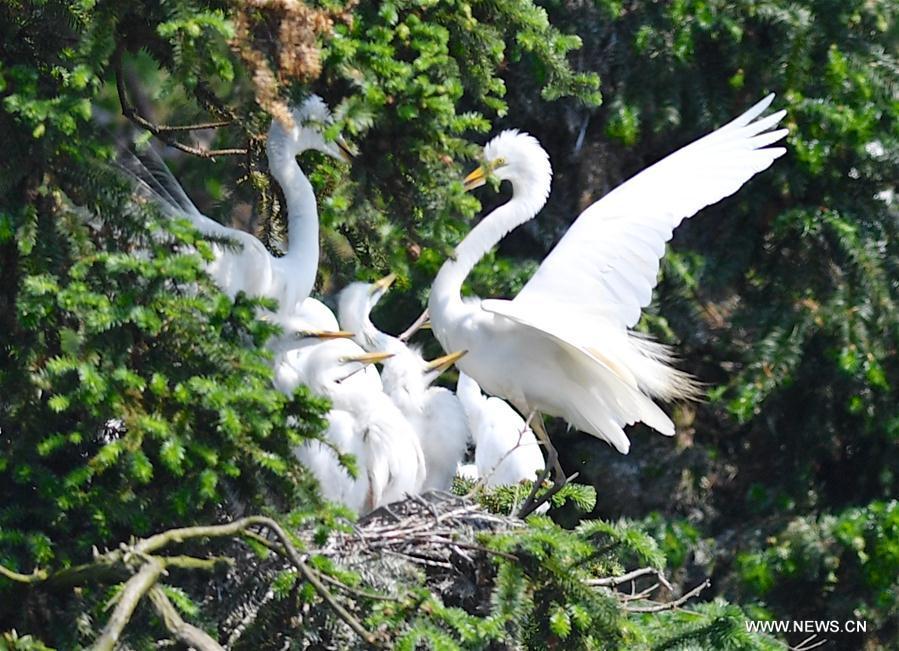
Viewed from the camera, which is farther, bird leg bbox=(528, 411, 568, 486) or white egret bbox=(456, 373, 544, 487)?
white egret bbox=(456, 373, 544, 487)

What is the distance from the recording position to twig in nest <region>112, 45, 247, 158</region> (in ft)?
15.6

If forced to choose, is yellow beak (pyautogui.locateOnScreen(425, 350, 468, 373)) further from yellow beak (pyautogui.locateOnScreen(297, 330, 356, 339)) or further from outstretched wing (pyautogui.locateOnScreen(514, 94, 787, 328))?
yellow beak (pyautogui.locateOnScreen(297, 330, 356, 339))

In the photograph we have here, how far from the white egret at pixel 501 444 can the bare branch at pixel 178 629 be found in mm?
2730

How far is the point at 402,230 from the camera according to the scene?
4965mm

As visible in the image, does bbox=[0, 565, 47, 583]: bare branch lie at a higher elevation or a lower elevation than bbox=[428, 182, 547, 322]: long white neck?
higher

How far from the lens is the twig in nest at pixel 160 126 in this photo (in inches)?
187

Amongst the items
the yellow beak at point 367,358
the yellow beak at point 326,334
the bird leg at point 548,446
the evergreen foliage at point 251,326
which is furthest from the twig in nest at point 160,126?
the bird leg at point 548,446

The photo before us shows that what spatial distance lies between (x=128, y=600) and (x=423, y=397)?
2539 millimetres

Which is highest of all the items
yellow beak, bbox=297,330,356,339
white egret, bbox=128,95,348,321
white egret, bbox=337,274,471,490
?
white egret, bbox=128,95,348,321

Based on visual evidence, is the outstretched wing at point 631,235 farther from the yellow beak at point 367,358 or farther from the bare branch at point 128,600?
the bare branch at point 128,600

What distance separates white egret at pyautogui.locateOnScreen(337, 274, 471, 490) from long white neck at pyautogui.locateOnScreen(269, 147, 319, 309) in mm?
681

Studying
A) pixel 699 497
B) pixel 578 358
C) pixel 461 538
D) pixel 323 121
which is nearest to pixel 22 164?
pixel 323 121

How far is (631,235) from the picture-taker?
567 cm

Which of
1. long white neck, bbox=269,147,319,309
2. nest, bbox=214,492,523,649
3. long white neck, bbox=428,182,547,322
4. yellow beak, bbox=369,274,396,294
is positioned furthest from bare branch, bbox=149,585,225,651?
yellow beak, bbox=369,274,396,294
